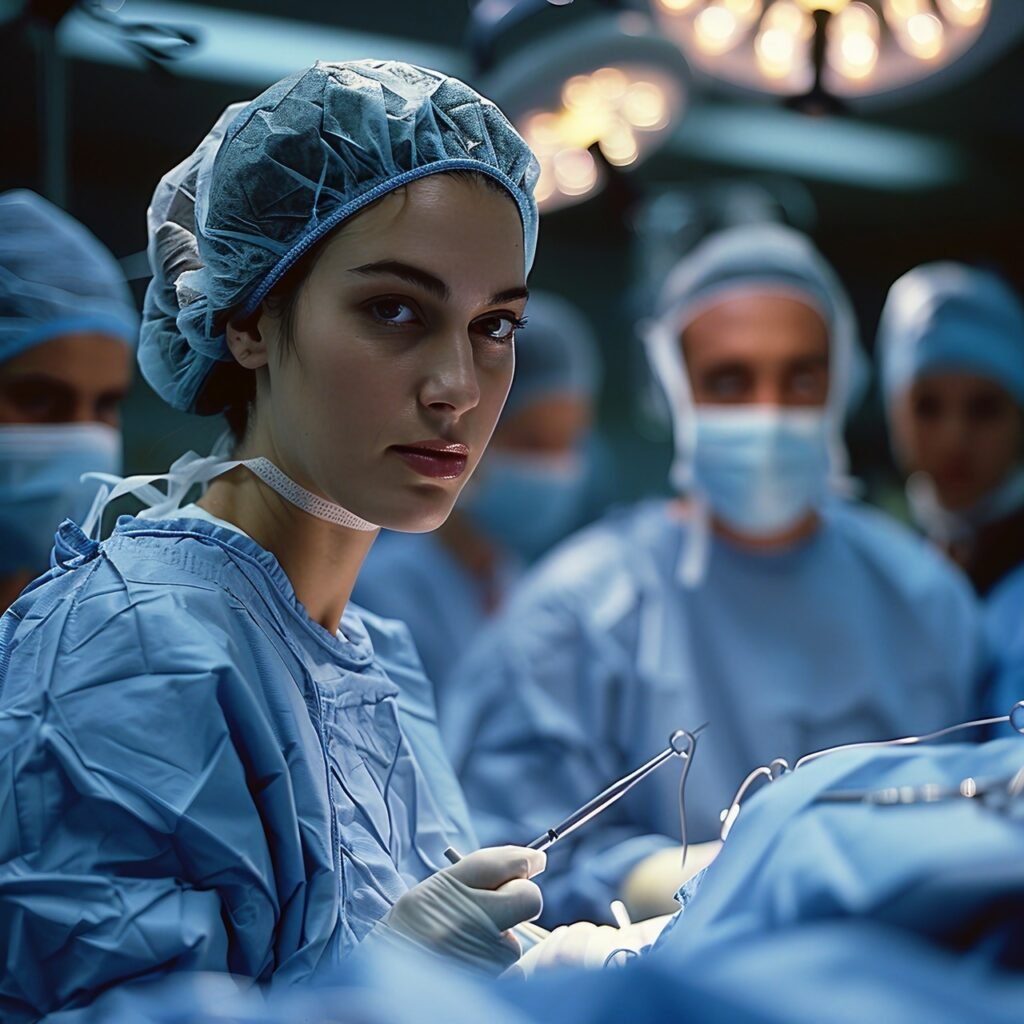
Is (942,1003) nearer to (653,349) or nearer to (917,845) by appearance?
(917,845)

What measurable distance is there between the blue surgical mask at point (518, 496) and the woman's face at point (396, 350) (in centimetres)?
327

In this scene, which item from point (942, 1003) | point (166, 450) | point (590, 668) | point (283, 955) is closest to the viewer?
point (942, 1003)

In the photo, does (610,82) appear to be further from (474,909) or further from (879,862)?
(879,862)

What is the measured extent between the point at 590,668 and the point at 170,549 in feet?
4.94

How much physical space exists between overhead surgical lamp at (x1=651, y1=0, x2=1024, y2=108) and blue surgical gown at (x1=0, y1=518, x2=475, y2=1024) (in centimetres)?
191

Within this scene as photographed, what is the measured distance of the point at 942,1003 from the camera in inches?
34.2

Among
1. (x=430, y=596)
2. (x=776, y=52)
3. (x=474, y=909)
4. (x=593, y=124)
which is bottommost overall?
(x=430, y=596)

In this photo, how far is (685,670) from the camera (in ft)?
9.28

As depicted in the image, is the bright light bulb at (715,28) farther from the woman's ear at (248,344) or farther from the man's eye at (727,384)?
the woman's ear at (248,344)

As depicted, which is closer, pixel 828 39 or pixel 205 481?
pixel 205 481

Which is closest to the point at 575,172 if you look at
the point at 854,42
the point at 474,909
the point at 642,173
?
the point at 854,42

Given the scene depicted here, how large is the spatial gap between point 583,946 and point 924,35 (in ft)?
7.11

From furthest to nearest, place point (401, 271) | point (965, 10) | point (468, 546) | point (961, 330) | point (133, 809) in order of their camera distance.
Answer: point (468, 546), point (961, 330), point (965, 10), point (401, 271), point (133, 809)

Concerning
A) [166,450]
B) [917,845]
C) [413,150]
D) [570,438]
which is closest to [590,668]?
[166,450]
